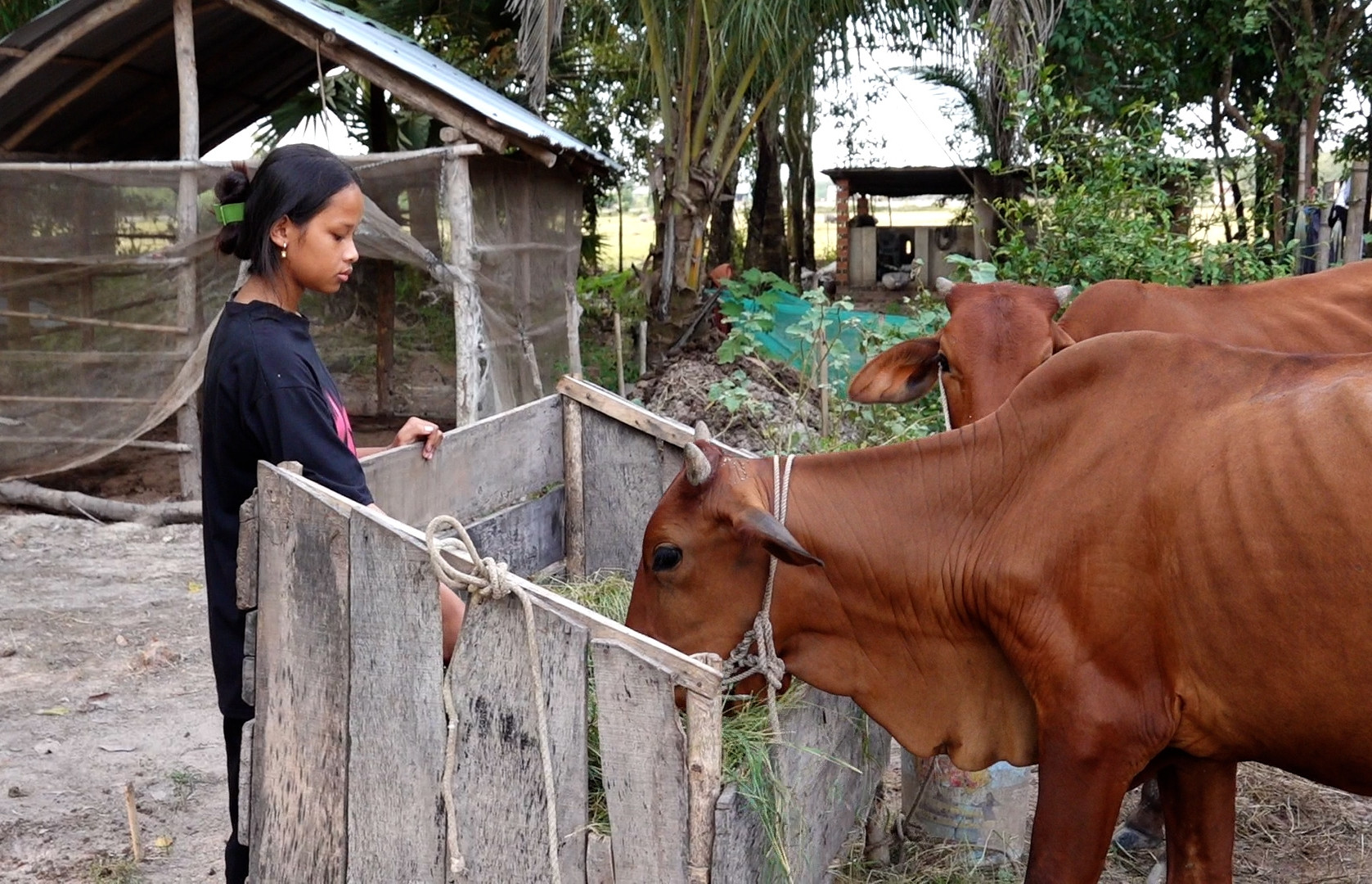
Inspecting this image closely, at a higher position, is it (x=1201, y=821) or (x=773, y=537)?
(x=773, y=537)

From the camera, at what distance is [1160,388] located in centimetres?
292

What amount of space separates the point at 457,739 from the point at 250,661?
57 cm

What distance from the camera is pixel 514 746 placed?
2459 mm

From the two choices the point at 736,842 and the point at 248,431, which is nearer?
the point at 736,842

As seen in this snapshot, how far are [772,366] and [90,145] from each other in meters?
5.65

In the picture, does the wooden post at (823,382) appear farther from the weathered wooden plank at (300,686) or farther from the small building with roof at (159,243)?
the weathered wooden plank at (300,686)

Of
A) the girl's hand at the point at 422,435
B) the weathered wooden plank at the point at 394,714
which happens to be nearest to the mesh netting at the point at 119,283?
the girl's hand at the point at 422,435

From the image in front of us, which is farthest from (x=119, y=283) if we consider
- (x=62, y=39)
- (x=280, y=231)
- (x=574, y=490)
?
(x=280, y=231)

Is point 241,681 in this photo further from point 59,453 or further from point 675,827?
point 59,453

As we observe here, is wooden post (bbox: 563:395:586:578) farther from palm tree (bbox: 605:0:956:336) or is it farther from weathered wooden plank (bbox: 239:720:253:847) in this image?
palm tree (bbox: 605:0:956:336)

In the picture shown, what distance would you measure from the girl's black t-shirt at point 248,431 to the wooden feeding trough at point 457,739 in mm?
102

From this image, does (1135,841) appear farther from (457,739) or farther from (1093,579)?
(457,739)

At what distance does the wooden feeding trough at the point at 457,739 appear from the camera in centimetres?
237

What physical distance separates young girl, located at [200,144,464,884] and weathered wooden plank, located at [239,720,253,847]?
0.11 metres
